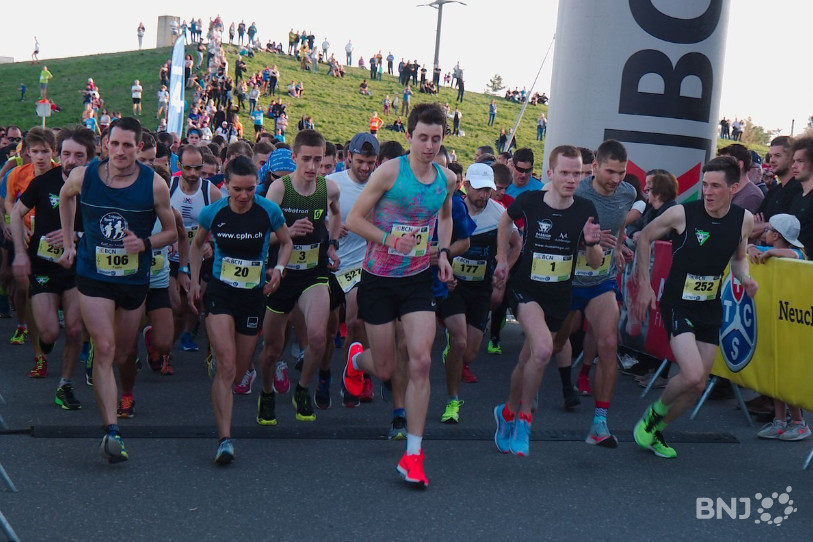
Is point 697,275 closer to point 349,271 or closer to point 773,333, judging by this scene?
point 773,333

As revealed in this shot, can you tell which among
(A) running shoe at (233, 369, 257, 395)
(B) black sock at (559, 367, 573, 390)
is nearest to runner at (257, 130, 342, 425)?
(A) running shoe at (233, 369, 257, 395)

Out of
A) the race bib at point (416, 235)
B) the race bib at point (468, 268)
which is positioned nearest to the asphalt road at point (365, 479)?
the race bib at point (468, 268)

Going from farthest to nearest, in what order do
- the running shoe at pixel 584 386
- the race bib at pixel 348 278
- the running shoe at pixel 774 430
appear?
the running shoe at pixel 584 386 → the race bib at pixel 348 278 → the running shoe at pixel 774 430

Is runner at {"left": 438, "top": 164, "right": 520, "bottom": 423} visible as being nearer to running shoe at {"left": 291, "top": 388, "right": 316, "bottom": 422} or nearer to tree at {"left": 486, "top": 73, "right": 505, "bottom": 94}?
running shoe at {"left": 291, "top": 388, "right": 316, "bottom": 422}

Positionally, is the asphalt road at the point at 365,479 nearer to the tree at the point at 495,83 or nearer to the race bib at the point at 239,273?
the race bib at the point at 239,273

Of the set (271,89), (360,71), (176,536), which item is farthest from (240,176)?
(360,71)

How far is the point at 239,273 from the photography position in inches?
232

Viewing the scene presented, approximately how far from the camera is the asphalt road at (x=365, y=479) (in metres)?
4.64

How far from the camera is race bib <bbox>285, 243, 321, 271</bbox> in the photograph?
6680 mm

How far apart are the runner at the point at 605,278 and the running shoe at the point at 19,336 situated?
229 inches

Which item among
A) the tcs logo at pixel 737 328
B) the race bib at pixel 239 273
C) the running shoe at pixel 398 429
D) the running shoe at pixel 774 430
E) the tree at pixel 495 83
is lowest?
the running shoe at pixel 398 429

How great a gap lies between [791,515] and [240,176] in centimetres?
371

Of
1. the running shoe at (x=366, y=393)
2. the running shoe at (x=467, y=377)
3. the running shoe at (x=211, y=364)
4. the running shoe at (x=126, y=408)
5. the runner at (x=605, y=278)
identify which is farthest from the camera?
the running shoe at (x=467, y=377)

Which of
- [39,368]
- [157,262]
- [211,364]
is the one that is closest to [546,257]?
[211,364]
